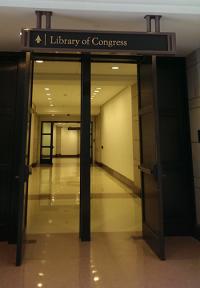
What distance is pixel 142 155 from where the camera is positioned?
399 centimetres

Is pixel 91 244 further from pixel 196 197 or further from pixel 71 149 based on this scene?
pixel 71 149

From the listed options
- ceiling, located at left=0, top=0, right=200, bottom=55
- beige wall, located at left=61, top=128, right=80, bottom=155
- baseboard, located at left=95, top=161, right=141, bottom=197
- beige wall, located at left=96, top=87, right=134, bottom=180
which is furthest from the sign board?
beige wall, located at left=61, top=128, right=80, bottom=155

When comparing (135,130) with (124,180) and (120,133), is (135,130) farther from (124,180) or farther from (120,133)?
(124,180)

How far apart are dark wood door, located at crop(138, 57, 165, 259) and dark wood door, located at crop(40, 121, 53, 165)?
13336 mm

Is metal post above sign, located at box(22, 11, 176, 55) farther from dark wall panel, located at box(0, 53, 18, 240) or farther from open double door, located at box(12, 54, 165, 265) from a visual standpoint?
dark wall panel, located at box(0, 53, 18, 240)

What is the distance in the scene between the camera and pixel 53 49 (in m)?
2.50

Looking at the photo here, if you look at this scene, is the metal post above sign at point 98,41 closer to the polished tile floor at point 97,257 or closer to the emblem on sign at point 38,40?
the emblem on sign at point 38,40

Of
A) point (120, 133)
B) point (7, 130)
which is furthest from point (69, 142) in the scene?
point (7, 130)

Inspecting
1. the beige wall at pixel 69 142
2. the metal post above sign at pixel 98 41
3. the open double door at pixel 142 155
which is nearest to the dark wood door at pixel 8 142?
the open double door at pixel 142 155

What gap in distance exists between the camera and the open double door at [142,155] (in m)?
3.01

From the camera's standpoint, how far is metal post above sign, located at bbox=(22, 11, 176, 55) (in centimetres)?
251

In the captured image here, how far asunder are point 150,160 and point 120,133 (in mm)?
5597

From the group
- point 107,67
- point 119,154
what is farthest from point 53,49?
point 119,154

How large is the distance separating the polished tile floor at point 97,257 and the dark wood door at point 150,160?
0.91 feet
